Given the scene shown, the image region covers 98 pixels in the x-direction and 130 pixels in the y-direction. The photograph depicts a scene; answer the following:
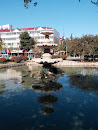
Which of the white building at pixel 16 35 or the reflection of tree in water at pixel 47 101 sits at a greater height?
the white building at pixel 16 35

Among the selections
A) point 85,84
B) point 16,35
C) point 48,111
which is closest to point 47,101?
point 48,111

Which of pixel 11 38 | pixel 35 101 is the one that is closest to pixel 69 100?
pixel 35 101

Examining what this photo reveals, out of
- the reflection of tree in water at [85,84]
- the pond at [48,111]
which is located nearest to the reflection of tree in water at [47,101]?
the pond at [48,111]

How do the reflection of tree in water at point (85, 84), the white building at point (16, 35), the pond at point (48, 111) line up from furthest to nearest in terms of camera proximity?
the white building at point (16, 35), the reflection of tree in water at point (85, 84), the pond at point (48, 111)

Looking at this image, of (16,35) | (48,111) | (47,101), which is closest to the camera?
(48,111)

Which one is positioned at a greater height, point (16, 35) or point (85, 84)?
point (16, 35)

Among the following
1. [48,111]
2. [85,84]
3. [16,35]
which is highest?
[16,35]

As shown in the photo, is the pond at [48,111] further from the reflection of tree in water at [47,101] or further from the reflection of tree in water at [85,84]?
the reflection of tree in water at [85,84]

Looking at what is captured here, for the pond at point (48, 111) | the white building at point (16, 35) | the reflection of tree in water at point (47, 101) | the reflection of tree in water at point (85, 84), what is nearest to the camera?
the pond at point (48, 111)

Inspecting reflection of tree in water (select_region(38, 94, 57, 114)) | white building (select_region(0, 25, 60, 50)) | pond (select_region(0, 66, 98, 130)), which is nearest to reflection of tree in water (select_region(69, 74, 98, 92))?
pond (select_region(0, 66, 98, 130))

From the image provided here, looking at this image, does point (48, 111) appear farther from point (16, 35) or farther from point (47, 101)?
point (16, 35)

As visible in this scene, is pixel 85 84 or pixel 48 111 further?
pixel 85 84

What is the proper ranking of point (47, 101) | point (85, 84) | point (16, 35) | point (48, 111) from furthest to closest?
point (16, 35), point (85, 84), point (47, 101), point (48, 111)

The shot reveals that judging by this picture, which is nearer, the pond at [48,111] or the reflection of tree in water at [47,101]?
the pond at [48,111]
